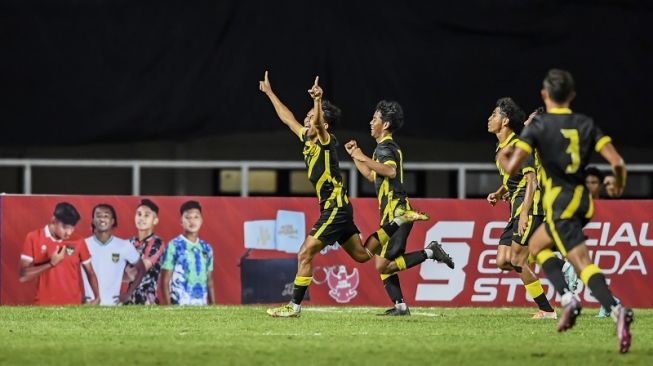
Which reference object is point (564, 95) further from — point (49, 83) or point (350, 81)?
point (49, 83)

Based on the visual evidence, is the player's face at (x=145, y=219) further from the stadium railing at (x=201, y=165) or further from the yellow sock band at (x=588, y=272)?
the yellow sock band at (x=588, y=272)

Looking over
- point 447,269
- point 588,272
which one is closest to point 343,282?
point 447,269

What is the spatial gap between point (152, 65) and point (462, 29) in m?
4.23

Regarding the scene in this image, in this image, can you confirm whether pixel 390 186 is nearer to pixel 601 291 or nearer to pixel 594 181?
pixel 594 181

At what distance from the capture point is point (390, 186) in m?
14.8

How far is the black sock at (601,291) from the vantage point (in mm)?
10625

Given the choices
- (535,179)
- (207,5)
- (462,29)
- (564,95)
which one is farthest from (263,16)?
(564,95)

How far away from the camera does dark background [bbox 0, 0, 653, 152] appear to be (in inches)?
782

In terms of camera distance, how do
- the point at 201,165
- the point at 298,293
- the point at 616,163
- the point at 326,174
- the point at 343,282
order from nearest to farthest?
the point at 616,163, the point at 298,293, the point at 326,174, the point at 343,282, the point at 201,165

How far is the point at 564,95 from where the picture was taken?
11070 mm

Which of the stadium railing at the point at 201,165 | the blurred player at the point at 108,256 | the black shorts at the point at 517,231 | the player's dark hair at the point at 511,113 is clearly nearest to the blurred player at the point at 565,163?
the black shorts at the point at 517,231

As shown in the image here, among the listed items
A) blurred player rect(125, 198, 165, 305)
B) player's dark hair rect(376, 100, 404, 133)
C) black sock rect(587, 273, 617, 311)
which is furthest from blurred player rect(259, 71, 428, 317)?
black sock rect(587, 273, 617, 311)

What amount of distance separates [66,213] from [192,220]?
1417mm

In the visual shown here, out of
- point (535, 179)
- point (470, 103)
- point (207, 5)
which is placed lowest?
point (535, 179)
